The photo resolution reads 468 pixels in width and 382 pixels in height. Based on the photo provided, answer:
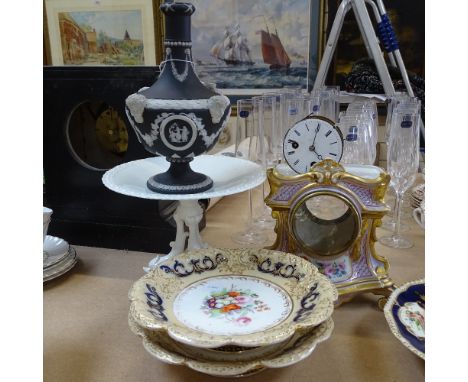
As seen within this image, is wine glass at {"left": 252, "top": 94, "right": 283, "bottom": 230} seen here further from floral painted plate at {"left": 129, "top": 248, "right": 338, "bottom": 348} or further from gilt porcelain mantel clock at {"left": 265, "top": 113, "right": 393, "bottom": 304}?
floral painted plate at {"left": 129, "top": 248, "right": 338, "bottom": 348}

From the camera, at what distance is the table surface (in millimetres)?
533


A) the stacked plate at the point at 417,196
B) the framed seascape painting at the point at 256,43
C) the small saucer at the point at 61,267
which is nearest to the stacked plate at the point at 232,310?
the small saucer at the point at 61,267

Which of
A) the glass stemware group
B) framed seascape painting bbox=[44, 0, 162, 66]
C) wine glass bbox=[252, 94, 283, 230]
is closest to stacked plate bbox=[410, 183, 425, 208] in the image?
the glass stemware group

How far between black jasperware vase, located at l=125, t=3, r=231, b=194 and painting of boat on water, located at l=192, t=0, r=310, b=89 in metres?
1.31

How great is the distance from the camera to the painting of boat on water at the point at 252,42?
1892 millimetres

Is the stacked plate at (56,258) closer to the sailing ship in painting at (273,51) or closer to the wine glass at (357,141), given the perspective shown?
the wine glass at (357,141)

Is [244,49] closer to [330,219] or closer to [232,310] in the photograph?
[330,219]

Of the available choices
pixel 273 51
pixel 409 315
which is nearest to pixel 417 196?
pixel 409 315

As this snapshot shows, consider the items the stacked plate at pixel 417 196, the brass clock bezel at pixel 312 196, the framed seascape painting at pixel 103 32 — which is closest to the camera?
the brass clock bezel at pixel 312 196

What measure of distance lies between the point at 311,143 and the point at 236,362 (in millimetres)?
365

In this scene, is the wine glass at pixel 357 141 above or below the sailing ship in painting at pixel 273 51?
below

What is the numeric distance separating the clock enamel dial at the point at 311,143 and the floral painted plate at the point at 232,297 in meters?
0.16

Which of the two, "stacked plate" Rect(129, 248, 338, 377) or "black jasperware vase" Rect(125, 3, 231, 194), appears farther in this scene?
"black jasperware vase" Rect(125, 3, 231, 194)

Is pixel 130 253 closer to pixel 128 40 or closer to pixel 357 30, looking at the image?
pixel 357 30
